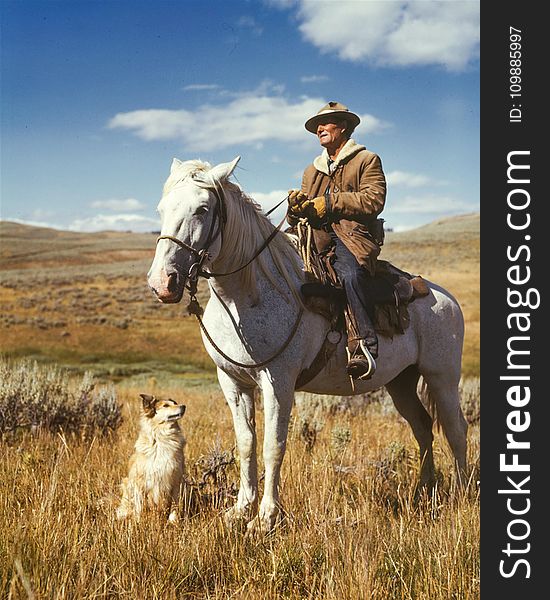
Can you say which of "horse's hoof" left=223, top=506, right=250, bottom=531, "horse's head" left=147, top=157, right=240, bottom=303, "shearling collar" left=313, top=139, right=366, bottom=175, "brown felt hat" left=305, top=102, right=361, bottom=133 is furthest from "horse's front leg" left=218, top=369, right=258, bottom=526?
"brown felt hat" left=305, top=102, right=361, bottom=133

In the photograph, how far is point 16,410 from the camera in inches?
289

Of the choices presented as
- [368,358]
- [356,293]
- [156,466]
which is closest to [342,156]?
[356,293]

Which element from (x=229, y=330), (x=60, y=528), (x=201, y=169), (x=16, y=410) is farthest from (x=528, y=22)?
(x=16, y=410)

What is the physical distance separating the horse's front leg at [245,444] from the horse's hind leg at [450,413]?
1.98 metres

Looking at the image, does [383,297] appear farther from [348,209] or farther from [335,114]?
[335,114]

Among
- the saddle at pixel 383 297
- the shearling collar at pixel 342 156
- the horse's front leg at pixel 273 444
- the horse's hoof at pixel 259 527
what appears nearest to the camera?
the horse's hoof at pixel 259 527

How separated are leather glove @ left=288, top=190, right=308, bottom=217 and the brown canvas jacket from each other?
0.20 meters

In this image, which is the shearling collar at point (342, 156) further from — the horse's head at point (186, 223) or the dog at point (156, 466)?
the dog at point (156, 466)

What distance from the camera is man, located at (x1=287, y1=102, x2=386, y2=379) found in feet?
15.6

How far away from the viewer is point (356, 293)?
4852 mm

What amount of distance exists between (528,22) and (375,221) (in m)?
1.81

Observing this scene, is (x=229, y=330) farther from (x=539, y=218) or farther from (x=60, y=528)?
(x=539, y=218)

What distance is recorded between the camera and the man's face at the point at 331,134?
16.4 feet

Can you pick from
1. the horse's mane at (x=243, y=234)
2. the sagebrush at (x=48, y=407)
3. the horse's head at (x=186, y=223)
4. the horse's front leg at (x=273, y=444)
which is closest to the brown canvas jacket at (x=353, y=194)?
the horse's mane at (x=243, y=234)
